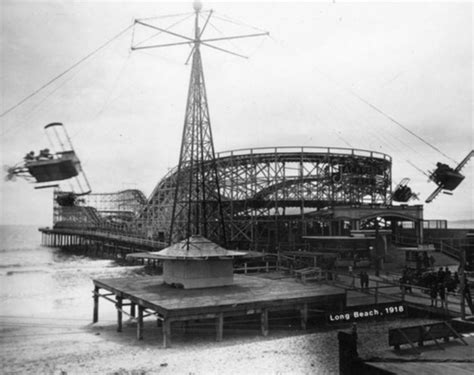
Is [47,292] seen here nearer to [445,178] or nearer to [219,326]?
[219,326]

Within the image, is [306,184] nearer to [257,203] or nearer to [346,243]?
[257,203]

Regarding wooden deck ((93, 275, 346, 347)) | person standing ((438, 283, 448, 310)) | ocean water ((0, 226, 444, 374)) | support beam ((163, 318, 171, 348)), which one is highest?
person standing ((438, 283, 448, 310))

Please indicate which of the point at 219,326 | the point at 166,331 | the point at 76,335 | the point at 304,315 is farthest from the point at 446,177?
the point at 76,335

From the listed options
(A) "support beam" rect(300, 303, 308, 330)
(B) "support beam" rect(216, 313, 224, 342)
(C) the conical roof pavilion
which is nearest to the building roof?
(C) the conical roof pavilion

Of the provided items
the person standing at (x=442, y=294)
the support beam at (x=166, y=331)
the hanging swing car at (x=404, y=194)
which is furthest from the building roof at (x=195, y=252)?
the hanging swing car at (x=404, y=194)

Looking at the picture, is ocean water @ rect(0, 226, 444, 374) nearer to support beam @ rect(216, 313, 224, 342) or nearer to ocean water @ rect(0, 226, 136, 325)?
ocean water @ rect(0, 226, 136, 325)

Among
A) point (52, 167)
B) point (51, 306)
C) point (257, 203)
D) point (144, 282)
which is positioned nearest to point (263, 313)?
point (144, 282)

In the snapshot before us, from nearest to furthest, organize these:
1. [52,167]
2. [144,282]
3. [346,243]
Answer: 1. [52,167]
2. [144,282]
3. [346,243]

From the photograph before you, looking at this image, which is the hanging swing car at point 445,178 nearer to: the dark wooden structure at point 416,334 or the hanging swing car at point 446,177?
the hanging swing car at point 446,177
